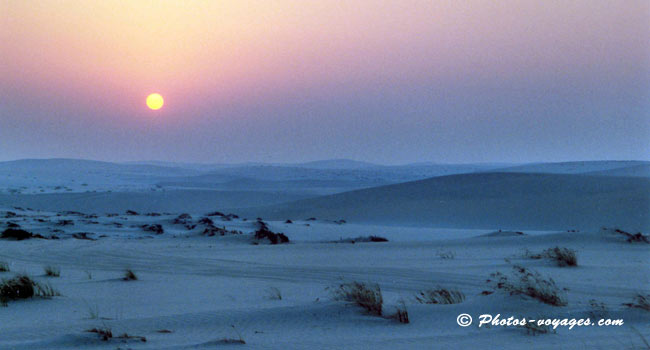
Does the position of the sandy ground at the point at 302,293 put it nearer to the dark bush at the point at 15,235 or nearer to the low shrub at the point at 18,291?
the low shrub at the point at 18,291

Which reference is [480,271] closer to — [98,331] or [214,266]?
[214,266]

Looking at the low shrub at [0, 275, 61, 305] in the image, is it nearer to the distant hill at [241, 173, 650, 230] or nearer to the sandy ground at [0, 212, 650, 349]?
the sandy ground at [0, 212, 650, 349]

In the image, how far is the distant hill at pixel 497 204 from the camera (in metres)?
26.8

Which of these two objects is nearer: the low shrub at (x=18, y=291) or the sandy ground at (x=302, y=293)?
the sandy ground at (x=302, y=293)

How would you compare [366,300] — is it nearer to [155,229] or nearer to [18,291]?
[18,291]

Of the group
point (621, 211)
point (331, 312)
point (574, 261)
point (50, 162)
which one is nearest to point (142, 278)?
point (331, 312)

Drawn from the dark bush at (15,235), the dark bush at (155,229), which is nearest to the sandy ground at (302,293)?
the dark bush at (15,235)

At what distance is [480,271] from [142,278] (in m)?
5.84

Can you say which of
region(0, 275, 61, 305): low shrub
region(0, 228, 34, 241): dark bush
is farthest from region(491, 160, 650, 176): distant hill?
region(0, 275, 61, 305): low shrub

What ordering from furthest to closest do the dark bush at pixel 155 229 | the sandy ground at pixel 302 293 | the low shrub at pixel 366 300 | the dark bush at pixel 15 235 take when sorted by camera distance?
A: the dark bush at pixel 155 229 < the dark bush at pixel 15 235 < the low shrub at pixel 366 300 < the sandy ground at pixel 302 293

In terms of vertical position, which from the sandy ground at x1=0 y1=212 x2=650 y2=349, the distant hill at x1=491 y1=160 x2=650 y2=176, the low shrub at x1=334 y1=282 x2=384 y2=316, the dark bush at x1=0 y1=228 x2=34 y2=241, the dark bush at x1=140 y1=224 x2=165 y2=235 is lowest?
the dark bush at x1=140 y1=224 x2=165 y2=235

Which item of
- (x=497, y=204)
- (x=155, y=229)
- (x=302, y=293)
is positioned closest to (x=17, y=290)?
(x=302, y=293)

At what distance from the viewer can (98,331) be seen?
15.9 feet

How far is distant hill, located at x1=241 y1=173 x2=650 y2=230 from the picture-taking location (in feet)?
87.9
